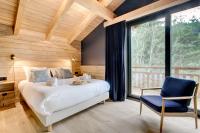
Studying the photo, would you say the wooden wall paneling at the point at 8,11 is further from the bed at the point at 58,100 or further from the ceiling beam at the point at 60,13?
the bed at the point at 58,100

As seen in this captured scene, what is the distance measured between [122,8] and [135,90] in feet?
8.11

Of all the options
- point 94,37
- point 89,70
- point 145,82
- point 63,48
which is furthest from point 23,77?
point 145,82

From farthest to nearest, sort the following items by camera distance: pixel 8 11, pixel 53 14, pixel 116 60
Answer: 1. pixel 116 60
2. pixel 53 14
3. pixel 8 11

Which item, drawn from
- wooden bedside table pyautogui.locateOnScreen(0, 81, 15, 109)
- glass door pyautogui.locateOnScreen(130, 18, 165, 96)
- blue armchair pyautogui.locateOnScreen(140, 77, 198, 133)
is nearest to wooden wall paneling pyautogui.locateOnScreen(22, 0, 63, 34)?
wooden bedside table pyautogui.locateOnScreen(0, 81, 15, 109)

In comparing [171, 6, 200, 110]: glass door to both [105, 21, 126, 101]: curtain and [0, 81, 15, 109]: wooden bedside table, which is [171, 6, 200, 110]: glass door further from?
[0, 81, 15, 109]: wooden bedside table

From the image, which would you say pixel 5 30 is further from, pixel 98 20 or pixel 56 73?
pixel 98 20

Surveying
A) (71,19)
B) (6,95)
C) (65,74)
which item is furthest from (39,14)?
(6,95)

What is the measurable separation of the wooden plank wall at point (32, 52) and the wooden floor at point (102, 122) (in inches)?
48.5

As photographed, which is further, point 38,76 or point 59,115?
point 38,76

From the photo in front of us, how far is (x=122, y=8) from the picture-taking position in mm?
3650

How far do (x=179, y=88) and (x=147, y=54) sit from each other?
1.52 m

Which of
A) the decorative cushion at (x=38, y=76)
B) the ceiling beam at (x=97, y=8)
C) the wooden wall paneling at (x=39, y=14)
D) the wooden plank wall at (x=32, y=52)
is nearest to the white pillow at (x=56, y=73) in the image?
the decorative cushion at (x=38, y=76)

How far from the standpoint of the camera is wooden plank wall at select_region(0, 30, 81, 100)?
3.43 m

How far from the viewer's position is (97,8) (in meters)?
3.26
